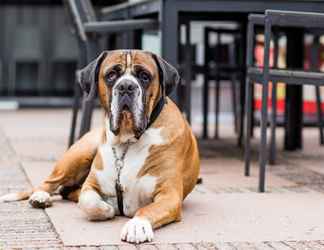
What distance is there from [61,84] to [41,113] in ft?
3.91

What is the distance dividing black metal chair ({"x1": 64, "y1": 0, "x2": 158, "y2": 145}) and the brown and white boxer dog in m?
1.62

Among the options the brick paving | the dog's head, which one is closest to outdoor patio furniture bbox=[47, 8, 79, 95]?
the brick paving

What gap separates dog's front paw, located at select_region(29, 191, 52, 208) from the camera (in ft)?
13.7

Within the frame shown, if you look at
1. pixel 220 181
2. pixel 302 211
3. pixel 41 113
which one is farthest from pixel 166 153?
pixel 41 113

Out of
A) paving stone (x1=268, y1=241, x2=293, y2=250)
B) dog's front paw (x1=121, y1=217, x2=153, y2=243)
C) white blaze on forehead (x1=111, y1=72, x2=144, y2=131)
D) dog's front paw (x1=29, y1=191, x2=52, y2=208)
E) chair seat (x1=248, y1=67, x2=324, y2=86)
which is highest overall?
white blaze on forehead (x1=111, y1=72, x2=144, y2=131)

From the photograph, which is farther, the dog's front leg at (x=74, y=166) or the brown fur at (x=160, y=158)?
the dog's front leg at (x=74, y=166)

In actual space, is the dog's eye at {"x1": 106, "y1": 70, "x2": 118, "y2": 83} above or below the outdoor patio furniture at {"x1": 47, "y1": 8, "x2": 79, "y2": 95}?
above

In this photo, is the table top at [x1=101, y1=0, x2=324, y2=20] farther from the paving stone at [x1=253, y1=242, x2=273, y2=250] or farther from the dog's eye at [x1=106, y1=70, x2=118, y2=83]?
the paving stone at [x1=253, y1=242, x2=273, y2=250]

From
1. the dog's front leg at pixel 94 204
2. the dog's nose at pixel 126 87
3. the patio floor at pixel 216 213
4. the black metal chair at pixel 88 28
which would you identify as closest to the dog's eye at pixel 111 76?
the dog's nose at pixel 126 87

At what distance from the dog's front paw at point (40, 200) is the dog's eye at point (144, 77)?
856mm

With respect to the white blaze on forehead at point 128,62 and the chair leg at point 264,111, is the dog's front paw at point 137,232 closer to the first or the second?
the white blaze on forehead at point 128,62

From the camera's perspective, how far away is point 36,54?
40.4ft

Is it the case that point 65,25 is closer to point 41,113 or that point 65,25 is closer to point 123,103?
point 41,113

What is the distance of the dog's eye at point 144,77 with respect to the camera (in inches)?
148
